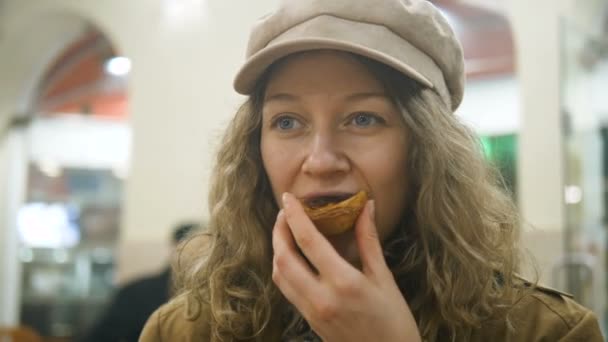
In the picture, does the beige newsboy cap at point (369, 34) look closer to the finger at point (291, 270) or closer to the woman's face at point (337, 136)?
the woman's face at point (337, 136)

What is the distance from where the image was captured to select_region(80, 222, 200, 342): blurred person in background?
115 inches

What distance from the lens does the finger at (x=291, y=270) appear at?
83 cm

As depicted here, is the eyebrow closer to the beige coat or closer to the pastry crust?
the pastry crust

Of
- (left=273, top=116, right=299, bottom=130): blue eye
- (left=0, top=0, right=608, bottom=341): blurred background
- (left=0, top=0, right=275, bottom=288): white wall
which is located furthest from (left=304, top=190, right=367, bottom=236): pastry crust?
(left=0, top=0, right=275, bottom=288): white wall

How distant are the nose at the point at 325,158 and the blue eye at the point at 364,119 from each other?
0.04 m

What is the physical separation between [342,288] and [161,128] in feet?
9.27

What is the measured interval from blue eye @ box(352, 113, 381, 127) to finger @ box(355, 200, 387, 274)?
0.12 m

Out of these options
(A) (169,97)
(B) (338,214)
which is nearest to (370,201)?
(B) (338,214)

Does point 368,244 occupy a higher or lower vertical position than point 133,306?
higher

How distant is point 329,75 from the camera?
93cm

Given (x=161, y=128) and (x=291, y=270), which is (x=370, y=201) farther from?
(x=161, y=128)

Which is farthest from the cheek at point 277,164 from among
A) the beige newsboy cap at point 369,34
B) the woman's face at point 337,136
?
the beige newsboy cap at point 369,34

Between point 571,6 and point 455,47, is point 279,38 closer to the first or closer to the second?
point 455,47

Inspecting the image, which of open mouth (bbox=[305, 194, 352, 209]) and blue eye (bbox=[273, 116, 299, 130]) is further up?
blue eye (bbox=[273, 116, 299, 130])
